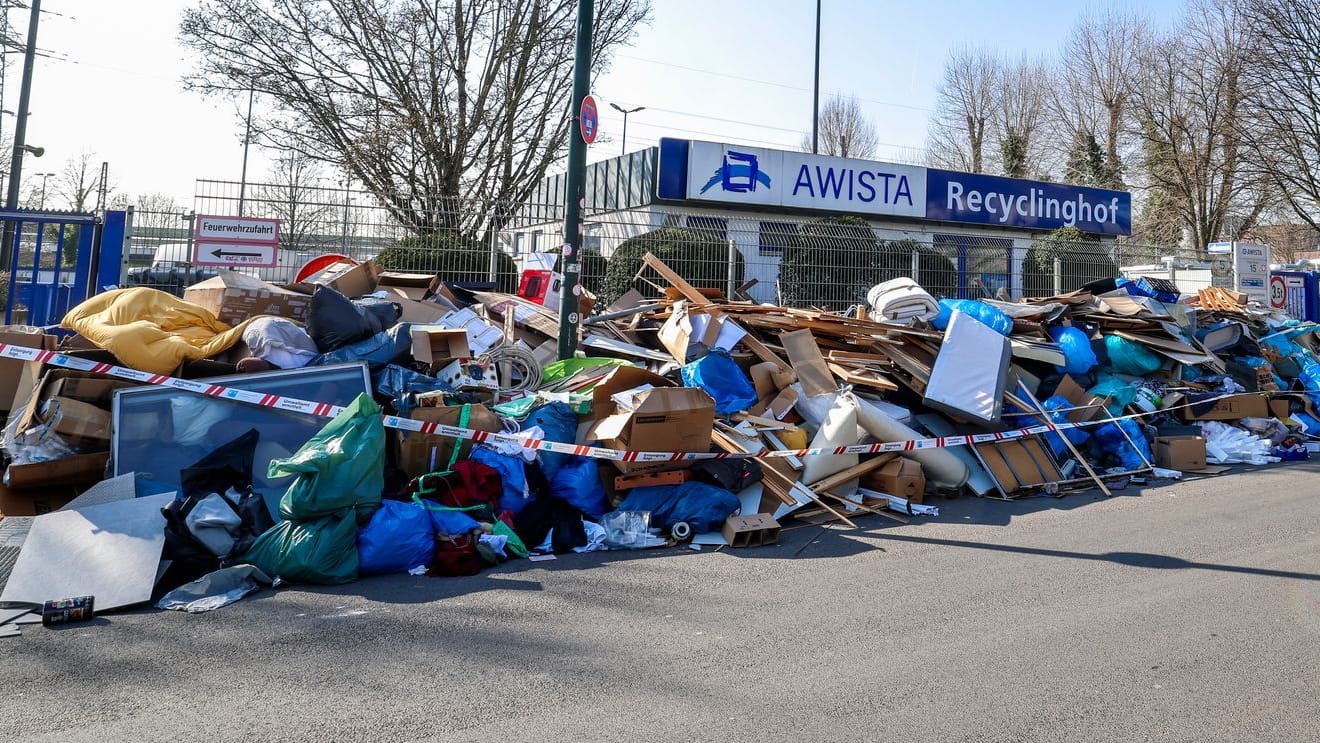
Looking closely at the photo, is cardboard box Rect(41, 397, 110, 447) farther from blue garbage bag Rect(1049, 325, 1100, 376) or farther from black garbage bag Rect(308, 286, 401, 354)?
blue garbage bag Rect(1049, 325, 1100, 376)

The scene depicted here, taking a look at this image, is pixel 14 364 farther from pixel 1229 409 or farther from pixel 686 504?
pixel 1229 409

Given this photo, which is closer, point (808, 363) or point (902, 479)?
point (902, 479)

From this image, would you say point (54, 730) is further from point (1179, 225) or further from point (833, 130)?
point (833, 130)

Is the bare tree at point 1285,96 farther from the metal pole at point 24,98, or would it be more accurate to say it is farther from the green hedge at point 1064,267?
the metal pole at point 24,98

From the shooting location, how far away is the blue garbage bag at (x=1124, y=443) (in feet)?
31.4

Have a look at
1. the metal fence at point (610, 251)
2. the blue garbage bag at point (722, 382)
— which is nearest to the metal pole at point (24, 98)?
the metal fence at point (610, 251)

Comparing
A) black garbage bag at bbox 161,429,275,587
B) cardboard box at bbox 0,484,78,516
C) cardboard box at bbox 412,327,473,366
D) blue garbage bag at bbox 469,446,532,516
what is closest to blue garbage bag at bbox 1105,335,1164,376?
cardboard box at bbox 412,327,473,366

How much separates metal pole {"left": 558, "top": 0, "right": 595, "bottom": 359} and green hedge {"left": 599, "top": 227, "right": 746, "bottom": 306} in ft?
12.7

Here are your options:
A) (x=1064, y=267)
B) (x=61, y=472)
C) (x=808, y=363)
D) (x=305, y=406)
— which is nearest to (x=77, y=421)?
(x=61, y=472)

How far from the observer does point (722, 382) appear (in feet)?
29.1

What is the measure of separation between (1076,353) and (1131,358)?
111cm

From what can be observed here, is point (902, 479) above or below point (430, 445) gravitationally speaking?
below

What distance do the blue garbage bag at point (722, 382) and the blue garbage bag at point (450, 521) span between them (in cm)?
306

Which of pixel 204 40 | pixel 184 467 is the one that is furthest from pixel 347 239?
pixel 204 40
